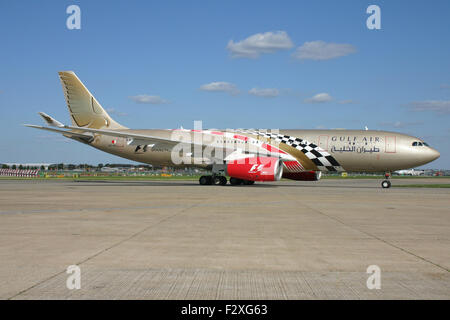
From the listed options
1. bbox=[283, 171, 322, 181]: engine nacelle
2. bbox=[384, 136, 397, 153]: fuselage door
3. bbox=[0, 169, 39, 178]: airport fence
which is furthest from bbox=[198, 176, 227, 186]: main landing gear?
bbox=[0, 169, 39, 178]: airport fence

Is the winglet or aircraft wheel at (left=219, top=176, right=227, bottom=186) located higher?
the winglet

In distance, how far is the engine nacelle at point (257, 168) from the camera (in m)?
26.2

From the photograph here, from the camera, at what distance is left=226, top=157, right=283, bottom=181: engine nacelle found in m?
26.2

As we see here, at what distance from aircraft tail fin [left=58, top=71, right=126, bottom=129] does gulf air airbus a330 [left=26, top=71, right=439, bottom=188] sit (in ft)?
5.34

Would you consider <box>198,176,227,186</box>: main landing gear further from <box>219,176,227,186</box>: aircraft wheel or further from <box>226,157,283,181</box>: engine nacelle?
<box>226,157,283,181</box>: engine nacelle

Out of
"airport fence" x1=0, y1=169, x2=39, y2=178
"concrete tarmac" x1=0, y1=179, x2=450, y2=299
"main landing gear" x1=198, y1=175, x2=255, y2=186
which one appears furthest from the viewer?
"airport fence" x1=0, y1=169, x2=39, y2=178

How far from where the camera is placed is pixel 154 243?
24.2 feet

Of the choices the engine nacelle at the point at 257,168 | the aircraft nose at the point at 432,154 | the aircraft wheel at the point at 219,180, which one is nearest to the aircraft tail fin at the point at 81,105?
the aircraft wheel at the point at 219,180

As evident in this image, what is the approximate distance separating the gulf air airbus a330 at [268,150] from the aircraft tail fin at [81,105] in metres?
1.63

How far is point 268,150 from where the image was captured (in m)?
29.3

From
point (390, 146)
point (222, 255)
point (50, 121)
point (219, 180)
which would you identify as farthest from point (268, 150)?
point (222, 255)

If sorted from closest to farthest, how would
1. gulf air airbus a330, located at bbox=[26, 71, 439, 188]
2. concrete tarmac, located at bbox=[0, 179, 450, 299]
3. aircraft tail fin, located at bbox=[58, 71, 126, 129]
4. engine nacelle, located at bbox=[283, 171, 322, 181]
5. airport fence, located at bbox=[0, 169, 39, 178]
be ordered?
concrete tarmac, located at bbox=[0, 179, 450, 299], gulf air airbus a330, located at bbox=[26, 71, 439, 188], engine nacelle, located at bbox=[283, 171, 322, 181], aircraft tail fin, located at bbox=[58, 71, 126, 129], airport fence, located at bbox=[0, 169, 39, 178]
